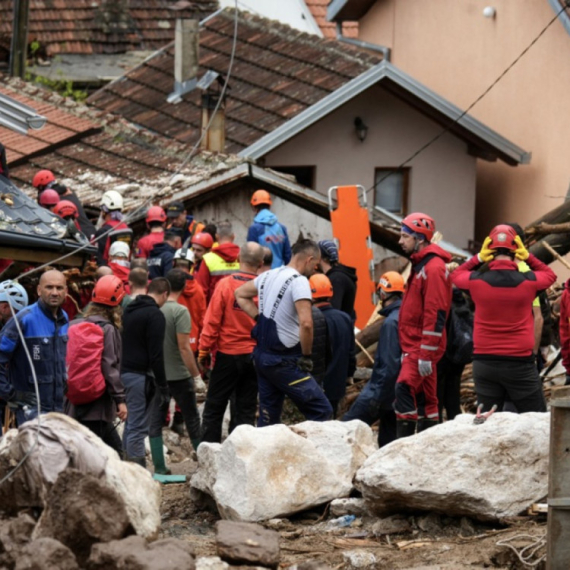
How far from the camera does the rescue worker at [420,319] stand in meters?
10.2

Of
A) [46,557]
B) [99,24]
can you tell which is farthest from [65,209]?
[99,24]

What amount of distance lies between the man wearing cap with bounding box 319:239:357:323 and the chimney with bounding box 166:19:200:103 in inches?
346

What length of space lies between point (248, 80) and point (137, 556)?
15.2 metres

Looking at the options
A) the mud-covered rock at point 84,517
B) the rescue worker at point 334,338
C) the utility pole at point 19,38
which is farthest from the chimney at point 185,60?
the mud-covered rock at point 84,517

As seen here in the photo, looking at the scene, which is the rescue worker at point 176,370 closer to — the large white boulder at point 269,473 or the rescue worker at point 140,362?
the rescue worker at point 140,362

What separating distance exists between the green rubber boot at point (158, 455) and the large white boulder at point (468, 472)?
120 inches

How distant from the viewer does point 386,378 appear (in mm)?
10953

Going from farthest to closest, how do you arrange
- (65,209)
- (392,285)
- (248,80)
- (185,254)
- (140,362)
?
(248,80) → (65,209) → (185,254) → (392,285) → (140,362)

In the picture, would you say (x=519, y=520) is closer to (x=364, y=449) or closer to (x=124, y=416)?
(x=364, y=449)

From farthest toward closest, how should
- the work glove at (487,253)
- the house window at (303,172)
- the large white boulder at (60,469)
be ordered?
1. the house window at (303,172)
2. the work glove at (487,253)
3. the large white boulder at (60,469)

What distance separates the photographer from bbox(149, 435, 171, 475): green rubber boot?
37.8 feet

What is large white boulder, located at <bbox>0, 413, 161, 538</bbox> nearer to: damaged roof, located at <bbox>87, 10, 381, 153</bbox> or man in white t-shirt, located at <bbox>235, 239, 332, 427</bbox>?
man in white t-shirt, located at <bbox>235, 239, 332, 427</bbox>

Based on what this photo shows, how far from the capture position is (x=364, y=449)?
9.78 metres

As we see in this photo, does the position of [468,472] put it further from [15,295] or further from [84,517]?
[15,295]
